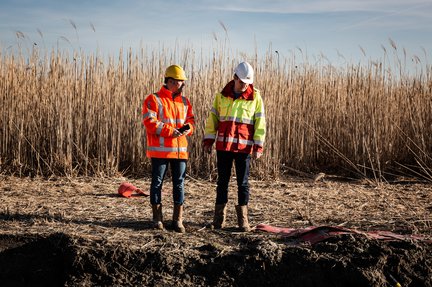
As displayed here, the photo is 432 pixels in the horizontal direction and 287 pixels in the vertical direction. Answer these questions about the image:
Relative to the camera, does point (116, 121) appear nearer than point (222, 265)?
No

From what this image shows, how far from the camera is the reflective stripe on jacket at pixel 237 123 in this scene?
4.56m

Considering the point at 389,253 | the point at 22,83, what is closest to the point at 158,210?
the point at 389,253

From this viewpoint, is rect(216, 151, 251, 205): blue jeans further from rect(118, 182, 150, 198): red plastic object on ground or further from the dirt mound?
rect(118, 182, 150, 198): red plastic object on ground

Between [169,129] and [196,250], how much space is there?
103 cm

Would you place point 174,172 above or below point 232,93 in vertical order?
below

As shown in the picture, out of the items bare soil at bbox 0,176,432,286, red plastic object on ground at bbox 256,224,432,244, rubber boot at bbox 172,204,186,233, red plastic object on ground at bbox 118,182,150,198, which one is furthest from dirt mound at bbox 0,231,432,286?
red plastic object on ground at bbox 118,182,150,198

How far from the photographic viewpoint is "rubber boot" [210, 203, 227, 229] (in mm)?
4844

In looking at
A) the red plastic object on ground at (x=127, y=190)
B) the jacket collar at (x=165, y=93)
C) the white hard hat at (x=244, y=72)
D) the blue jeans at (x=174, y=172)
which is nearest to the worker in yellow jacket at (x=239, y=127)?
the white hard hat at (x=244, y=72)

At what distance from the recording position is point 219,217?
191 inches

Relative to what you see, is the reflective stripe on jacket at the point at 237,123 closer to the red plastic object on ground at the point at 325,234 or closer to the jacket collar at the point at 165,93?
the jacket collar at the point at 165,93

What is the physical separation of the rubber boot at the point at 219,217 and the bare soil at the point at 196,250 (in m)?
0.10

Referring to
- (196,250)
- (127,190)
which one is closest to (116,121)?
(127,190)

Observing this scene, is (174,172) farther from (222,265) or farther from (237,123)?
(222,265)

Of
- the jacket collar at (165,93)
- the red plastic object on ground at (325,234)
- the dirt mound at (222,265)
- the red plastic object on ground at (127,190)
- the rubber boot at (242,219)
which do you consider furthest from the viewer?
the red plastic object on ground at (127,190)
